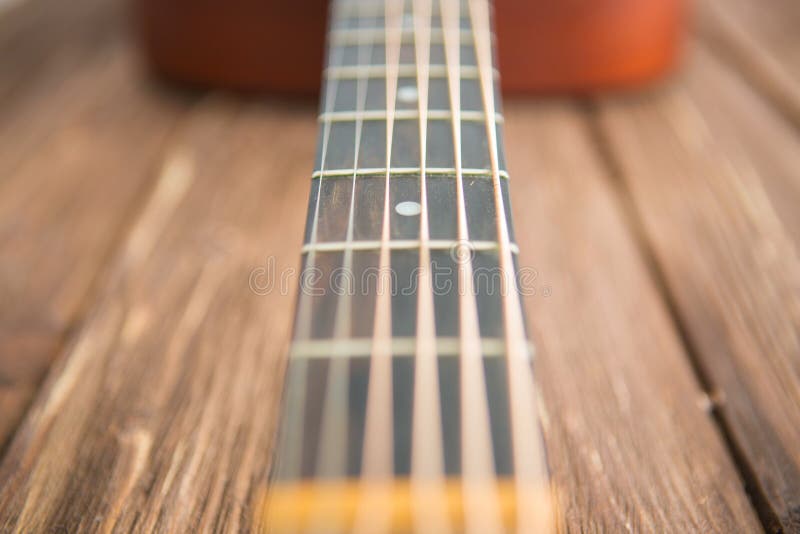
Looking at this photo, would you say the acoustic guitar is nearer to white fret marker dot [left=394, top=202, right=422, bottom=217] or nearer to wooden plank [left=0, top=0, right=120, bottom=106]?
white fret marker dot [left=394, top=202, right=422, bottom=217]

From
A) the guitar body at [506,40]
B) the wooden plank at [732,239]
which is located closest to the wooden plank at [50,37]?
the guitar body at [506,40]

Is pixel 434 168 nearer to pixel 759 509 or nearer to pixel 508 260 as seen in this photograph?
pixel 508 260

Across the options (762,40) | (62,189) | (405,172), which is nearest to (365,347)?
(405,172)

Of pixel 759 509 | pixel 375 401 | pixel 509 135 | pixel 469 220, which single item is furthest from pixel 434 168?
pixel 509 135

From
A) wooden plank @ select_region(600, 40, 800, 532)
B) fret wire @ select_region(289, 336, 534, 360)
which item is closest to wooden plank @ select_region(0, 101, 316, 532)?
fret wire @ select_region(289, 336, 534, 360)

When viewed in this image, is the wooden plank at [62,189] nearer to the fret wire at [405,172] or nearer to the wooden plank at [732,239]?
the fret wire at [405,172]

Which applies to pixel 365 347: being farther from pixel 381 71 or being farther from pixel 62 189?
pixel 62 189
